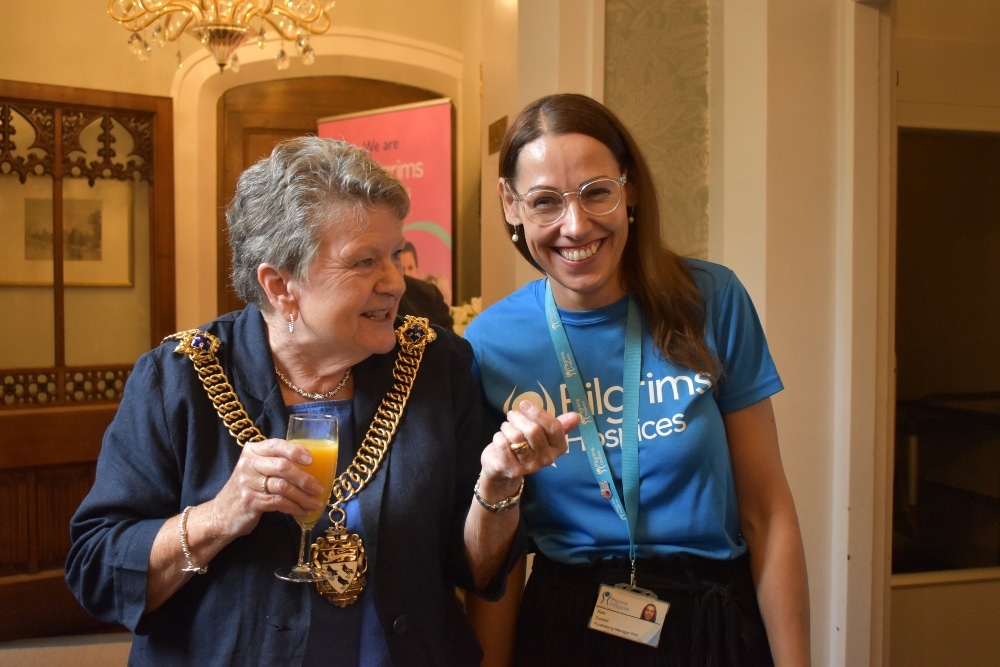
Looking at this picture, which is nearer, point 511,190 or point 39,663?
point 511,190

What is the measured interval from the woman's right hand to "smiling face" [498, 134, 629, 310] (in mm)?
577

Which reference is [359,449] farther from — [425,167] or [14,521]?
[425,167]

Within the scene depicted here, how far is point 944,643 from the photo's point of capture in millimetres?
3416

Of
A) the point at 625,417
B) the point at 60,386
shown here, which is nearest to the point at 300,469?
the point at 625,417

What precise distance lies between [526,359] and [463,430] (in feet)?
0.60

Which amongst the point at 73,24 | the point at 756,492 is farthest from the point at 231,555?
the point at 73,24

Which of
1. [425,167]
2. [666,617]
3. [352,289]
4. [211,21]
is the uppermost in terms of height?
[211,21]

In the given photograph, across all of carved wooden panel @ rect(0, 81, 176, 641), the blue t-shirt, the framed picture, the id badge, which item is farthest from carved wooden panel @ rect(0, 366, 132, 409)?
the id badge

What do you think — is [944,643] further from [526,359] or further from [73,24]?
[73,24]

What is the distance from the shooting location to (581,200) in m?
1.56

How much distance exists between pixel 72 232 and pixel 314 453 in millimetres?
4346

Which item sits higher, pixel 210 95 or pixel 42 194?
pixel 210 95

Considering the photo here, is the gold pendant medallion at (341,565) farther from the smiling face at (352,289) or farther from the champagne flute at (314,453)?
the smiling face at (352,289)

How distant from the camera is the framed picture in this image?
4.85 m
